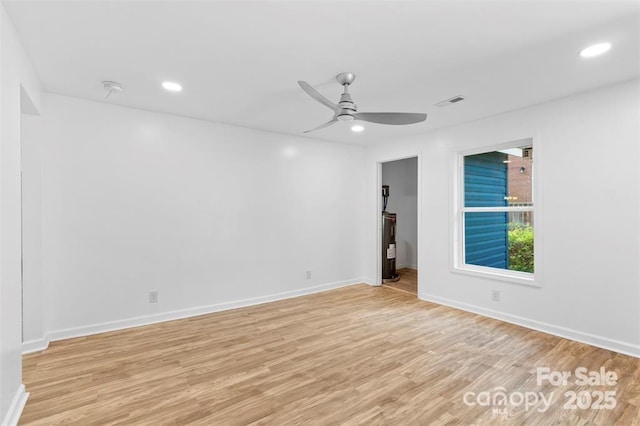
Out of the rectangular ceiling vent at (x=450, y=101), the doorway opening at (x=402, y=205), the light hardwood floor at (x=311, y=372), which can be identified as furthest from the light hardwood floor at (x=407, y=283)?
the rectangular ceiling vent at (x=450, y=101)

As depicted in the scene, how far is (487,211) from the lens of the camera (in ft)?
13.5

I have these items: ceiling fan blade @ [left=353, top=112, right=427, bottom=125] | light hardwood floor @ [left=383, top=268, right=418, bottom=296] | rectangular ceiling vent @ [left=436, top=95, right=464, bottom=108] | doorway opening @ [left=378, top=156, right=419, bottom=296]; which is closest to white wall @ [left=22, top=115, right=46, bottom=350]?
ceiling fan blade @ [left=353, top=112, right=427, bottom=125]

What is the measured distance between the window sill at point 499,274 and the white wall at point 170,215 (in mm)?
2038

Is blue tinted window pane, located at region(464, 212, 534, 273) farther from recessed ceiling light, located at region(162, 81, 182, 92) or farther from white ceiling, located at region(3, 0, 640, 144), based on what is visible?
recessed ceiling light, located at region(162, 81, 182, 92)

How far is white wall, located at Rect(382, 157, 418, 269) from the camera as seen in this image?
697cm

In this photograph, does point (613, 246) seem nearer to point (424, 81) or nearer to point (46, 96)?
point (424, 81)

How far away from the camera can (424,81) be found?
9.32 feet

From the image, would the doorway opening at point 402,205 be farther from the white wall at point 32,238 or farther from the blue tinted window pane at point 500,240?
the white wall at point 32,238

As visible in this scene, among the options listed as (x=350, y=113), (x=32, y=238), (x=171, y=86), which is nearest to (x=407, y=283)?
(x=350, y=113)

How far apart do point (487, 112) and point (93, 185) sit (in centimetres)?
446

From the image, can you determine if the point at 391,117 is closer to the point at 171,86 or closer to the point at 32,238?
the point at 171,86

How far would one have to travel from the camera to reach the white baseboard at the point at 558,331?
284 centimetres

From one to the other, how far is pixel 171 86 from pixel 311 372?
2834mm

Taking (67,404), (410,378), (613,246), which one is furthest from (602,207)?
(67,404)
